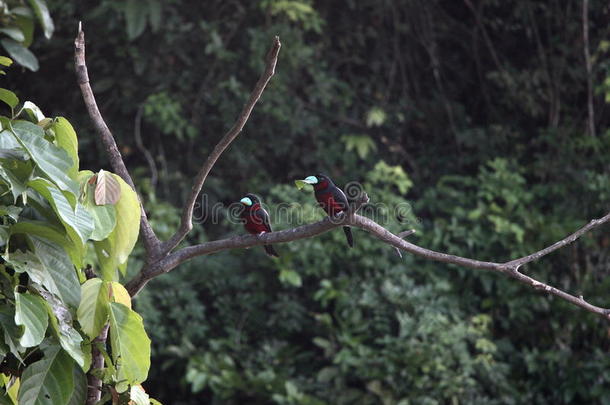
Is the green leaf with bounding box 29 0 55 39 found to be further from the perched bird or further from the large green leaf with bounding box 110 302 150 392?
the large green leaf with bounding box 110 302 150 392

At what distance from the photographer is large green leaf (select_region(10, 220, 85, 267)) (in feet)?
5.38

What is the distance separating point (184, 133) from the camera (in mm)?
6152

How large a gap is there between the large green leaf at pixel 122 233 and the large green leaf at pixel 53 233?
0.19 feet

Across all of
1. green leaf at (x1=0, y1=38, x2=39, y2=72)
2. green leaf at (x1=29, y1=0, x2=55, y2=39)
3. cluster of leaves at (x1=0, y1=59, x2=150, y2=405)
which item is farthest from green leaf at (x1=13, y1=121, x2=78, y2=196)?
green leaf at (x1=0, y1=38, x2=39, y2=72)

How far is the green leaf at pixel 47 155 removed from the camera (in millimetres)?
1579

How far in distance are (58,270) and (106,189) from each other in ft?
0.62

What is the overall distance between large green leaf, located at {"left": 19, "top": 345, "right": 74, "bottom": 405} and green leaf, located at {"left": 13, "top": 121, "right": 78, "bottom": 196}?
1.09 feet

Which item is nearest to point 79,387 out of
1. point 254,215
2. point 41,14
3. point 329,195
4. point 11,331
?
point 11,331

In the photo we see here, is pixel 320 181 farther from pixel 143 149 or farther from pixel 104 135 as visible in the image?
pixel 143 149

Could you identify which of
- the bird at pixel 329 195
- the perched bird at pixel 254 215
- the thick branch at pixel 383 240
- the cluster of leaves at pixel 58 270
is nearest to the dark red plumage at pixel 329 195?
the bird at pixel 329 195

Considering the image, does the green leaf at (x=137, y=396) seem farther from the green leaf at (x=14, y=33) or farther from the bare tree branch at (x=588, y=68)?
the bare tree branch at (x=588, y=68)

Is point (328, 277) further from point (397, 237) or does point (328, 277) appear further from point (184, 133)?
point (397, 237)

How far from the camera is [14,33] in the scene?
3406 mm

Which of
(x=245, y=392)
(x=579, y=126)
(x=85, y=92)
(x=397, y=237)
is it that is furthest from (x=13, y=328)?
(x=579, y=126)
